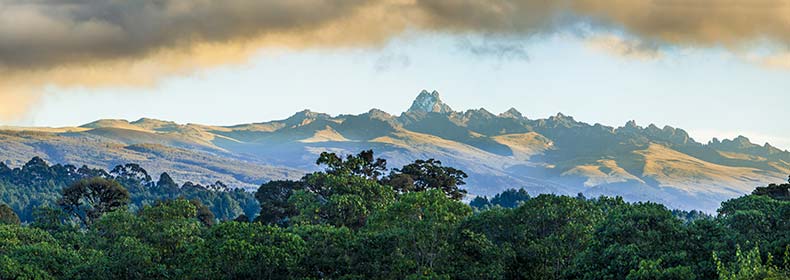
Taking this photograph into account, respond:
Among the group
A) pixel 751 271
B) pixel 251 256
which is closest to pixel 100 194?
pixel 251 256

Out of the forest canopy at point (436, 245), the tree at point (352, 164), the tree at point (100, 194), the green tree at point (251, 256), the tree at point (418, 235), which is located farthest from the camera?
the tree at point (100, 194)

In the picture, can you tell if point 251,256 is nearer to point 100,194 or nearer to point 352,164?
point 352,164

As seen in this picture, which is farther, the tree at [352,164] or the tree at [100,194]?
the tree at [100,194]

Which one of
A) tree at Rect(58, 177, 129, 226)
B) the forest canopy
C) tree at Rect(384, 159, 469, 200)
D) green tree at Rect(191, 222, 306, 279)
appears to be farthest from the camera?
tree at Rect(384, 159, 469, 200)

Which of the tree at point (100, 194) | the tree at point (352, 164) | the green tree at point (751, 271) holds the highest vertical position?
the tree at point (352, 164)

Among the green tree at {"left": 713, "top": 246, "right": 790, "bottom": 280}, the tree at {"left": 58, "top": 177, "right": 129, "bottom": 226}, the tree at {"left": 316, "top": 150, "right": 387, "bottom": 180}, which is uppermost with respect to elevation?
the tree at {"left": 316, "top": 150, "right": 387, "bottom": 180}

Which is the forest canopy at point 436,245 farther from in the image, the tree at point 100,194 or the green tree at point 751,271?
the tree at point 100,194

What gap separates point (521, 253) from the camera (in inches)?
2258

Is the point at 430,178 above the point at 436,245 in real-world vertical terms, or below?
above

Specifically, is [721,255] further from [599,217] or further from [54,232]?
[54,232]

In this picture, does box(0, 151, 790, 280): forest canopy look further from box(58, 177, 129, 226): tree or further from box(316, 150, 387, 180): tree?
box(58, 177, 129, 226): tree

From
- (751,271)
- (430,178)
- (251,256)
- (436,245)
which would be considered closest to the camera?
(751,271)

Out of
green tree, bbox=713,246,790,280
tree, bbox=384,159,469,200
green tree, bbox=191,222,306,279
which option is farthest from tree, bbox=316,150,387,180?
green tree, bbox=713,246,790,280

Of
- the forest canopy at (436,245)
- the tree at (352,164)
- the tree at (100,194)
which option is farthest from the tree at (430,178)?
the forest canopy at (436,245)
